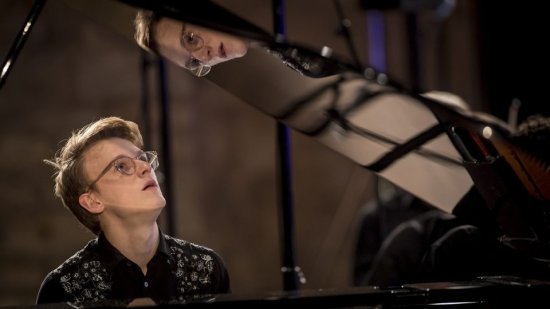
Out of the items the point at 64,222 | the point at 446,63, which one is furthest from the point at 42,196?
the point at 446,63

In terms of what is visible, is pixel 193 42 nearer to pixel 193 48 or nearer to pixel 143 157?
pixel 193 48

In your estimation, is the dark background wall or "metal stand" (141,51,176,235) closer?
"metal stand" (141,51,176,235)

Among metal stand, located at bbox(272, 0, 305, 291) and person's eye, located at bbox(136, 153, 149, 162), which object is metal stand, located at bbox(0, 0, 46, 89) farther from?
metal stand, located at bbox(272, 0, 305, 291)

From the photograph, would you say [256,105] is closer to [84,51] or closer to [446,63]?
[84,51]

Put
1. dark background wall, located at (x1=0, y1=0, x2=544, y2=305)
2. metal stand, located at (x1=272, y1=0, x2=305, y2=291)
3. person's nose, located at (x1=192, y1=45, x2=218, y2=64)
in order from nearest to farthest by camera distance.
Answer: person's nose, located at (x1=192, y1=45, x2=218, y2=64)
metal stand, located at (x1=272, y1=0, x2=305, y2=291)
dark background wall, located at (x1=0, y1=0, x2=544, y2=305)

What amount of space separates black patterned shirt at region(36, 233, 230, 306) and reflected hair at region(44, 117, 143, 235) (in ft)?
0.21

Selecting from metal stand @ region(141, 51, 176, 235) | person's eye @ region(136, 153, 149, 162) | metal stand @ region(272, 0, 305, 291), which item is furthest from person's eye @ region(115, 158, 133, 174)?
metal stand @ region(141, 51, 176, 235)

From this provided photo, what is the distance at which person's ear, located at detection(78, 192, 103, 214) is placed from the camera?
1413 millimetres

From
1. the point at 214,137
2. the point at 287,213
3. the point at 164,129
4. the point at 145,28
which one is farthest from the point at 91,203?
the point at 214,137

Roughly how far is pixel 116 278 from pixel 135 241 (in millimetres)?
78

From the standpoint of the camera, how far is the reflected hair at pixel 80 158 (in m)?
1.42

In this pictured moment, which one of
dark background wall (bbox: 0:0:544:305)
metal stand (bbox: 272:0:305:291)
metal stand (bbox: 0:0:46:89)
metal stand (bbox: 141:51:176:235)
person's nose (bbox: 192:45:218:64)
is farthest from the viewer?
dark background wall (bbox: 0:0:544:305)

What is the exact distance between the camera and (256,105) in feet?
5.29

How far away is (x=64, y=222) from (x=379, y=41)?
1.78 m
